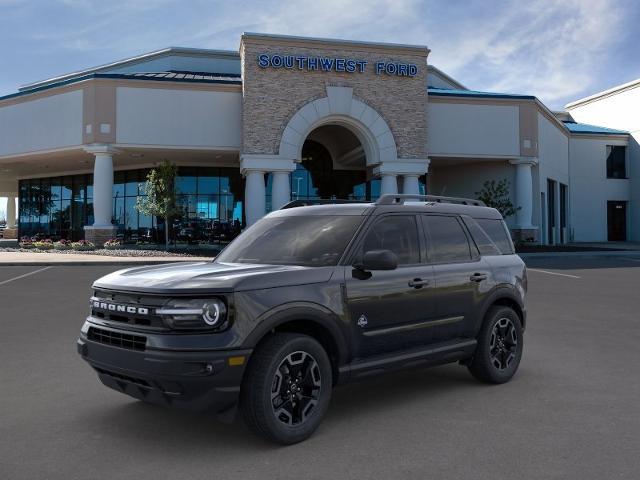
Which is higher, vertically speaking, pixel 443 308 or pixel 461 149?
pixel 461 149

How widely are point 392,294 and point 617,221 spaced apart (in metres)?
46.0

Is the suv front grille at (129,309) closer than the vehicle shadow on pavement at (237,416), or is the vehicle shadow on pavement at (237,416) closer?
the suv front grille at (129,309)

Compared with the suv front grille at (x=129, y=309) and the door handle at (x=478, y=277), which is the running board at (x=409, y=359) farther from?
the suv front grille at (x=129, y=309)

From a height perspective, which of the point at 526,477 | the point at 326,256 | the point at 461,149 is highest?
the point at 461,149

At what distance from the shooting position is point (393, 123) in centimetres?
3008

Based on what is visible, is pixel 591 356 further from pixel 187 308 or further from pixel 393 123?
pixel 393 123

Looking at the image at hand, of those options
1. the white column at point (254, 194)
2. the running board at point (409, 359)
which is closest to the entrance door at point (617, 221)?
the white column at point (254, 194)

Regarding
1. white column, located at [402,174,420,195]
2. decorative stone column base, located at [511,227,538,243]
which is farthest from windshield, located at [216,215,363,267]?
decorative stone column base, located at [511,227,538,243]

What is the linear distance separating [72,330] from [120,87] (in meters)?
22.9

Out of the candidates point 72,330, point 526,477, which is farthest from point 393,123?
point 526,477

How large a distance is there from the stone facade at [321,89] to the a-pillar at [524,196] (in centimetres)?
660

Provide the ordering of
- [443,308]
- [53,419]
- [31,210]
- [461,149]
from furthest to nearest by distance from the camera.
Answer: [31,210] → [461,149] → [443,308] → [53,419]

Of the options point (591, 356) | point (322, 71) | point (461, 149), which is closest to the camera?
point (591, 356)

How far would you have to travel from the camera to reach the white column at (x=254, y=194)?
2898 centimetres
